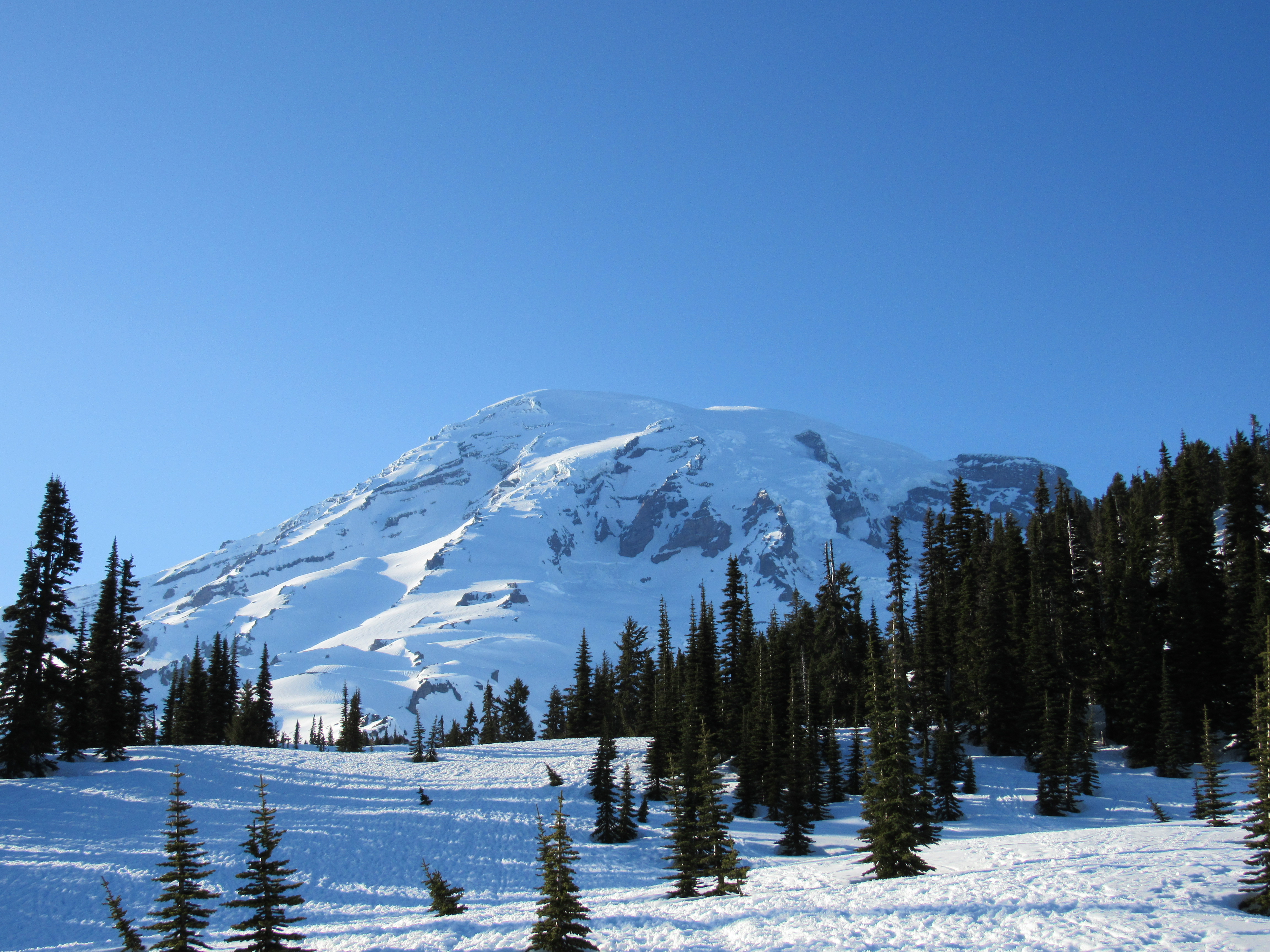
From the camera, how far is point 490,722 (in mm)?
113500

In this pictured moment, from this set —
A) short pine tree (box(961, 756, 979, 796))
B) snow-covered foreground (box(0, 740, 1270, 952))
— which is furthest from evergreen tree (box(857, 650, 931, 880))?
short pine tree (box(961, 756, 979, 796))

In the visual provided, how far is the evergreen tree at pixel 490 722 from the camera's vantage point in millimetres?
110000

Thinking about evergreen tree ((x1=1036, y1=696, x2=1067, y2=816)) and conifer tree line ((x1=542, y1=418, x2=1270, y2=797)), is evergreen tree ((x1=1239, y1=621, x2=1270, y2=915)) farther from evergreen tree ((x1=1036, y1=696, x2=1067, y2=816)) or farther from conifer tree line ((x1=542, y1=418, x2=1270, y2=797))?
evergreen tree ((x1=1036, y1=696, x2=1067, y2=816))

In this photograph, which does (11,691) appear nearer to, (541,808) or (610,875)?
(541,808)

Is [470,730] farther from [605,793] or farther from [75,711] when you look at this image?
[605,793]

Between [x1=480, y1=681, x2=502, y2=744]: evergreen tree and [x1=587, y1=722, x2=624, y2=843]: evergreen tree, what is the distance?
5575 cm

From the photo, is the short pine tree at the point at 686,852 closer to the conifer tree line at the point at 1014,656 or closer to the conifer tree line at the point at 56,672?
the conifer tree line at the point at 1014,656

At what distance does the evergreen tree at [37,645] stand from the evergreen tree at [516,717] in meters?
61.7

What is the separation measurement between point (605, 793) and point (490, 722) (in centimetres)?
7092

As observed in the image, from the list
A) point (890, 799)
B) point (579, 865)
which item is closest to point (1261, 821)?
point (890, 799)

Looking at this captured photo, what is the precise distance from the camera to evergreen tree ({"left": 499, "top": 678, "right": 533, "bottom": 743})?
347ft

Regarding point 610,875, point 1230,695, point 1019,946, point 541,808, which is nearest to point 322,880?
point 610,875

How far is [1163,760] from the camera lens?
48.2 metres

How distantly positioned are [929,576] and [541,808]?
40.6 metres
